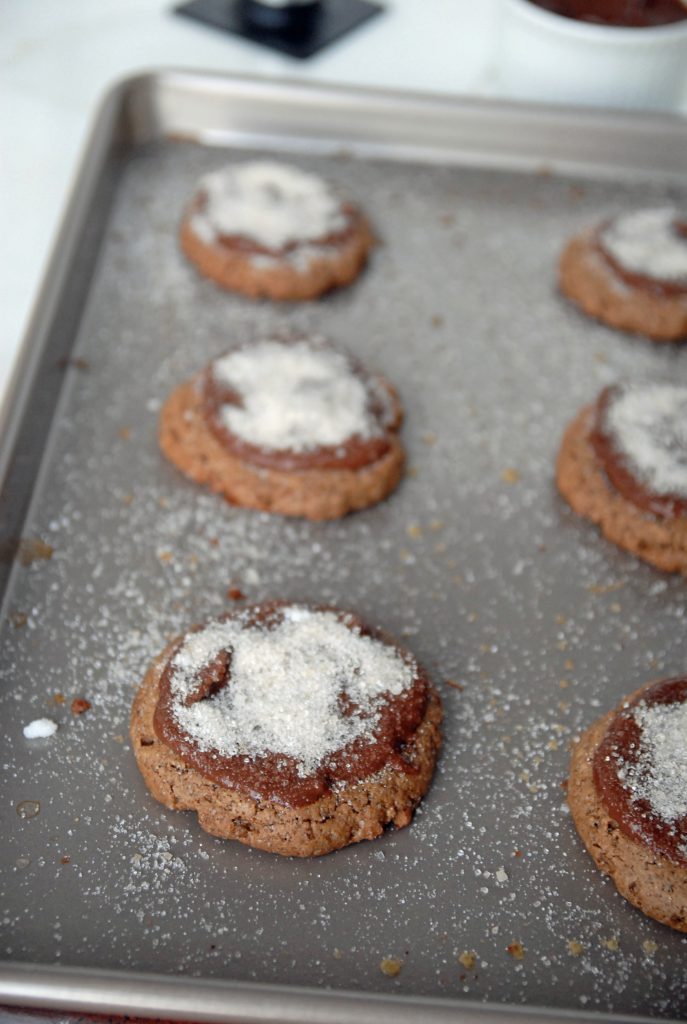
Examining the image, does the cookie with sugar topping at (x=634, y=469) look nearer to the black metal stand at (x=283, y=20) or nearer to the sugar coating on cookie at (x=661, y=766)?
the sugar coating on cookie at (x=661, y=766)

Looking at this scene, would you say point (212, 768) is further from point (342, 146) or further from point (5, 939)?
point (342, 146)

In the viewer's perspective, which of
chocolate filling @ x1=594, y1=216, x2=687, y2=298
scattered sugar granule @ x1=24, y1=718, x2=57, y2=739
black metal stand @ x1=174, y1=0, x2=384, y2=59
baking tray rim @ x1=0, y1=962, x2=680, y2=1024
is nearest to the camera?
baking tray rim @ x1=0, y1=962, x2=680, y2=1024

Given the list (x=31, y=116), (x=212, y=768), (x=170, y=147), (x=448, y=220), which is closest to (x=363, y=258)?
(x=448, y=220)

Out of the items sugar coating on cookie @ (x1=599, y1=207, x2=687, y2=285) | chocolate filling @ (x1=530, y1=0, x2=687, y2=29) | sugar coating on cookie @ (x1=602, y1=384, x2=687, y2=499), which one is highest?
chocolate filling @ (x1=530, y1=0, x2=687, y2=29)

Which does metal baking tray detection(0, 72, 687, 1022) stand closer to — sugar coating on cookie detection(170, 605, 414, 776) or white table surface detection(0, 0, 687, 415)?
sugar coating on cookie detection(170, 605, 414, 776)

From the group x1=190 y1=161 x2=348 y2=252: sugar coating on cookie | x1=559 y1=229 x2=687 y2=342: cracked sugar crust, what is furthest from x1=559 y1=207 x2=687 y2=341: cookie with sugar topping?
x1=190 y1=161 x2=348 y2=252: sugar coating on cookie

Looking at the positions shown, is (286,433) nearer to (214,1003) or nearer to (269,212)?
(269,212)

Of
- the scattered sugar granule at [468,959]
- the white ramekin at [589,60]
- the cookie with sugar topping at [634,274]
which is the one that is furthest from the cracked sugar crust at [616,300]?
the scattered sugar granule at [468,959]
